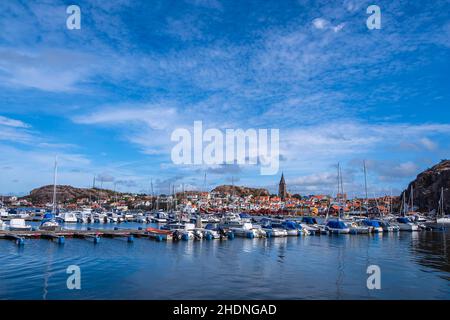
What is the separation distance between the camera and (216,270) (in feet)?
108

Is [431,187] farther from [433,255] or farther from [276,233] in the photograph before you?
[433,255]

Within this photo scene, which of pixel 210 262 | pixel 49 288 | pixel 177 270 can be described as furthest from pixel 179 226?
pixel 49 288

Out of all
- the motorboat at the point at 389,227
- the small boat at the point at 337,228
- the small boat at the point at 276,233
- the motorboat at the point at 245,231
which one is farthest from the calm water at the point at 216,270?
the motorboat at the point at 389,227

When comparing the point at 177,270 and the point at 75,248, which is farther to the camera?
the point at 75,248

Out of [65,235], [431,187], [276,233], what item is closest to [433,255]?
[276,233]

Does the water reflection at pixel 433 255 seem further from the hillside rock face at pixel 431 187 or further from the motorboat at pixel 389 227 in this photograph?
the hillside rock face at pixel 431 187

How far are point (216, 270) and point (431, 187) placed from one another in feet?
562

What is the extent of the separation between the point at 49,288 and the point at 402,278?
93.3ft

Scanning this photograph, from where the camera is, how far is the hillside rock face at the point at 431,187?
536 feet

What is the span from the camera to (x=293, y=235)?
69.1 metres

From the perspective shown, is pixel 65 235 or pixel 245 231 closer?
pixel 65 235

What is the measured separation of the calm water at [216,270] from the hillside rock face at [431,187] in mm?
130399

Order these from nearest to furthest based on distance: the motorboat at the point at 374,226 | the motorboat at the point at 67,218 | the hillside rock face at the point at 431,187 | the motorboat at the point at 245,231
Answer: the motorboat at the point at 245,231
the motorboat at the point at 374,226
the motorboat at the point at 67,218
the hillside rock face at the point at 431,187
